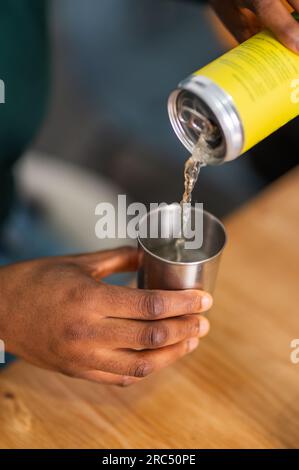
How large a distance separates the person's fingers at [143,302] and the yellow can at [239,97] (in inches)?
6.2

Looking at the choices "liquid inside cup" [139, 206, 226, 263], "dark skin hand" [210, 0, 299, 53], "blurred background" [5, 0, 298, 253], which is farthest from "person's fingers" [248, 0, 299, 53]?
"blurred background" [5, 0, 298, 253]

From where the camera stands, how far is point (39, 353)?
692mm

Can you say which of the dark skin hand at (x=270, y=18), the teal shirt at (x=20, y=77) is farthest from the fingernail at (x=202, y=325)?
the teal shirt at (x=20, y=77)

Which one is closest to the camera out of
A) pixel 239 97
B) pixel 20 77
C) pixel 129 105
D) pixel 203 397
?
Result: pixel 239 97

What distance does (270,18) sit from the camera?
63 centimetres

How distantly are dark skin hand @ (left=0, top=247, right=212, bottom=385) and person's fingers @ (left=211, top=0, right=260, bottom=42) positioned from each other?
0.39 metres

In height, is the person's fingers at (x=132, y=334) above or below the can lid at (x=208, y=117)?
below

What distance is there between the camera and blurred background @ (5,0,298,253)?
72.8 inches

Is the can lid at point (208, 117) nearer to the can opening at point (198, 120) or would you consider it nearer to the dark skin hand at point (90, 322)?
the can opening at point (198, 120)

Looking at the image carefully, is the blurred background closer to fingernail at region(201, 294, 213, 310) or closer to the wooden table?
the wooden table

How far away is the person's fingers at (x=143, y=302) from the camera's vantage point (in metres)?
0.64

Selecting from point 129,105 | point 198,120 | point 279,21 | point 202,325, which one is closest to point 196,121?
point 198,120

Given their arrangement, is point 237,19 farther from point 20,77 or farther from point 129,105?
point 129,105

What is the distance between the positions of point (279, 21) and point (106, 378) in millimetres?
453
